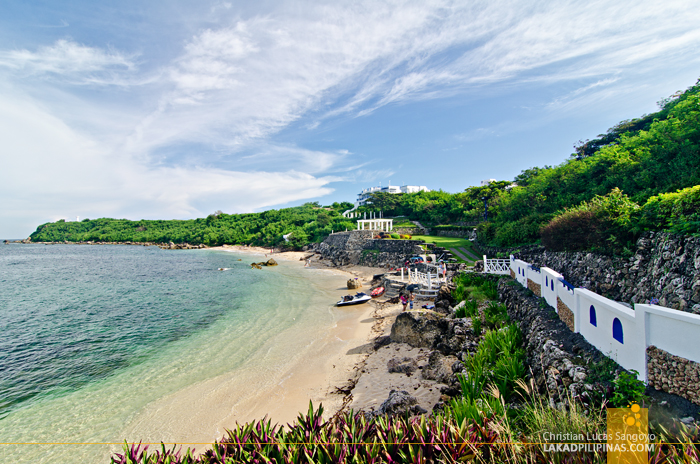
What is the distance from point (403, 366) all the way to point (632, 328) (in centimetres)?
737

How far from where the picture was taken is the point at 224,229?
104188mm

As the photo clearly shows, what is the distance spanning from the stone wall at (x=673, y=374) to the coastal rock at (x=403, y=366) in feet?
23.2

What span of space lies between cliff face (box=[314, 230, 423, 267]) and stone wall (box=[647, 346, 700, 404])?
29.0 m

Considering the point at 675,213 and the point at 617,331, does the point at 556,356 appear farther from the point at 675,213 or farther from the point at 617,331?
the point at 675,213

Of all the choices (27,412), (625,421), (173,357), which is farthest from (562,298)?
(27,412)

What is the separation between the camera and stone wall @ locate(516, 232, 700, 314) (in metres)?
7.56

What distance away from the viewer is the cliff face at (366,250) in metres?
36.8

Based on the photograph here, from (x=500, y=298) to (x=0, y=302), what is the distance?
39961 millimetres

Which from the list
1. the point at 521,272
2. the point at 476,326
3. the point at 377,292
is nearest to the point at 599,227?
the point at 521,272

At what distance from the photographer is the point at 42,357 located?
14305mm

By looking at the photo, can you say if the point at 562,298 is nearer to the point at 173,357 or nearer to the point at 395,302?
the point at 395,302

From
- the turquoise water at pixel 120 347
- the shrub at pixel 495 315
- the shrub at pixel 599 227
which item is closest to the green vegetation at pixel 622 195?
the shrub at pixel 599 227

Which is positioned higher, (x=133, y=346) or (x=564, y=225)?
(x=564, y=225)

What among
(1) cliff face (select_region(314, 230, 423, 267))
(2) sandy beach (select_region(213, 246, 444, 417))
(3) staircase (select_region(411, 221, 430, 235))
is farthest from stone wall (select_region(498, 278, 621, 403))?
(3) staircase (select_region(411, 221, 430, 235))
